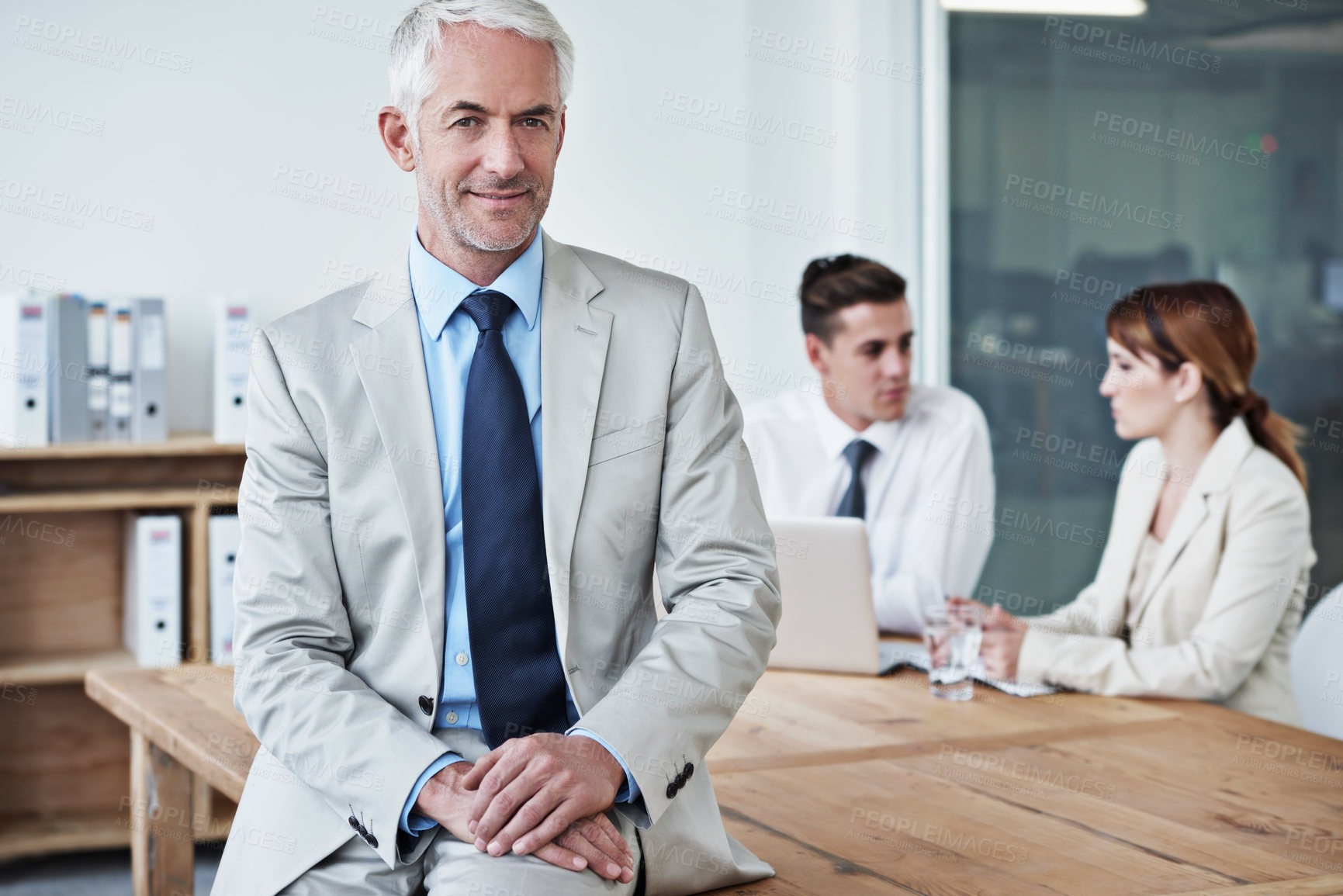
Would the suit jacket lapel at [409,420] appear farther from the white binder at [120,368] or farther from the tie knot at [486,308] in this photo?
the white binder at [120,368]

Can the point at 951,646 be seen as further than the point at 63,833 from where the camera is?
No

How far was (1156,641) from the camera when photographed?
8.27ft

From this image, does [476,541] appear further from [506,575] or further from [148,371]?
[148,371]

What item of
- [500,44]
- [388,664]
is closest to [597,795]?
[388,664]

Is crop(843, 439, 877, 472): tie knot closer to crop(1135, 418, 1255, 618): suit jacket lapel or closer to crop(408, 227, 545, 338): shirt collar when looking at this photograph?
crop(1135, 418, 1255, 618): suit jacket lapel

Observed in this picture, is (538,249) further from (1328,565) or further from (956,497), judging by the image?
(1328,565)

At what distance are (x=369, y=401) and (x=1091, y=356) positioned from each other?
339 cm

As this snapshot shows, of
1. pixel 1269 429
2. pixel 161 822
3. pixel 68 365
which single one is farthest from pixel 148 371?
pixel 1269 429

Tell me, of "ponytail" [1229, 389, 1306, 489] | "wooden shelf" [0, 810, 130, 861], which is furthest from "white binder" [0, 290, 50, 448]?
"ponytail" [1229, 389, 1306, 489]

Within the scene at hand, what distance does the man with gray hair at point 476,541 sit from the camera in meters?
1.34

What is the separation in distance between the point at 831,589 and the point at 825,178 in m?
2.63

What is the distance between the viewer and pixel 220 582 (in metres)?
3.50

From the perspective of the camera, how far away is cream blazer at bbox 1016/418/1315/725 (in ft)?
7.30

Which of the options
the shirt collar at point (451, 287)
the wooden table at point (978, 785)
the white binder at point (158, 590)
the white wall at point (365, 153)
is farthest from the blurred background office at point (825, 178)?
the shirt collar at point (451, 287)
